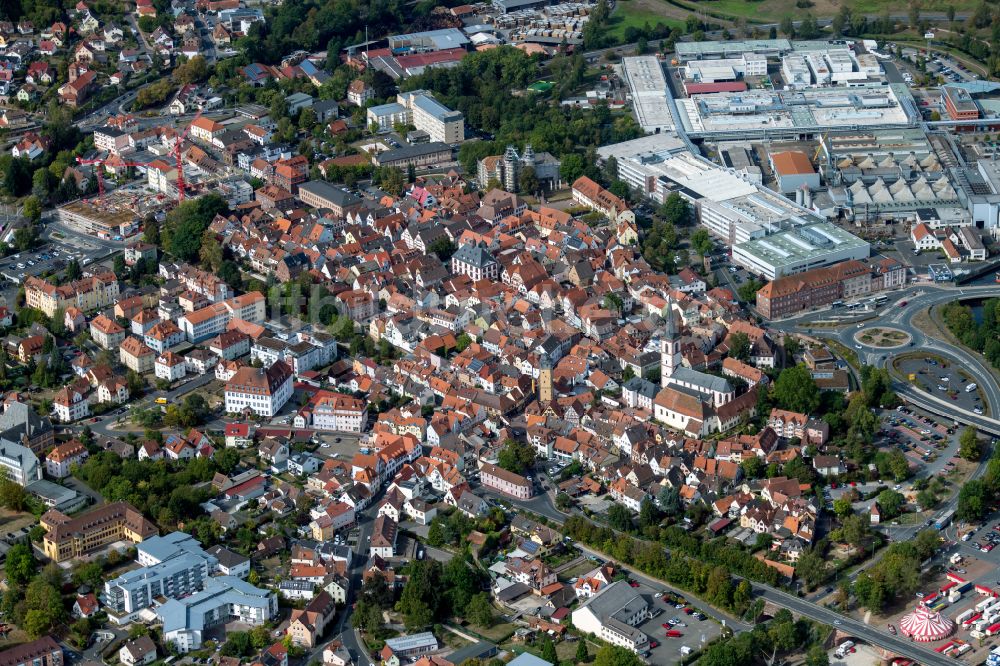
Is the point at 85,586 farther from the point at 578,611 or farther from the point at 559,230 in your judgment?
the point at 559,230

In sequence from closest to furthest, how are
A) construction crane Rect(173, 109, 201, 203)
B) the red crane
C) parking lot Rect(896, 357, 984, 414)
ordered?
parking lot Rect(896, 357, 984, 414) < construction crane Rect(173, 109, 201, 203) < the red crane

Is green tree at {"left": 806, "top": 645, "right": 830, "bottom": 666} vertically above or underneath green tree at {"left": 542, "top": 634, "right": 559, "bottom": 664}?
above

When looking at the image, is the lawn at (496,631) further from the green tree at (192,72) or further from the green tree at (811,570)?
the green tree at (192,72)

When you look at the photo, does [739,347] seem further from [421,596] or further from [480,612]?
[421,596]

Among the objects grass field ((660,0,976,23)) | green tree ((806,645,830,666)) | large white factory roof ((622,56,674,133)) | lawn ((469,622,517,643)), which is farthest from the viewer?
grass field ((660,0,976,23))

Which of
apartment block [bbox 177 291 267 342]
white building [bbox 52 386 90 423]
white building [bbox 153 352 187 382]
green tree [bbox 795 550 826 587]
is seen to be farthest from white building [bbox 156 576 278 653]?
apartment block [bbox 177 291 267 342]

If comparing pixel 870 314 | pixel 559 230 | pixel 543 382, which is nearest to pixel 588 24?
pixel 559 230

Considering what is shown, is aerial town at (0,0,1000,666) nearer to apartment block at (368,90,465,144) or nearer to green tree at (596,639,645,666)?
green tree at (596,639,645,666)
